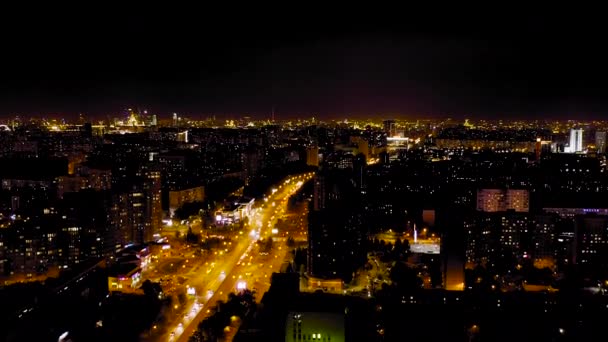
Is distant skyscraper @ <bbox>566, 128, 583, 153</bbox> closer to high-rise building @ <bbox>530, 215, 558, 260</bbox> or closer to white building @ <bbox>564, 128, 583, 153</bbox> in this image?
white building @ <bbox>564, 128, 583, 153</bbox>

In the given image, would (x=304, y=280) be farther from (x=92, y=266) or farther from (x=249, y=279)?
(x=92, y=266)

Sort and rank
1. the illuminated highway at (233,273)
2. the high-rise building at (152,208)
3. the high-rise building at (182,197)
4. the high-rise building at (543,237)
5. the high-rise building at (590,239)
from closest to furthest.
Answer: the illuminated highway at (233,273)
the high-rise building at (590,239)
the high-rise building at (543,237)
the high-rise building at (152,208)
the high-rise building at (182,197)

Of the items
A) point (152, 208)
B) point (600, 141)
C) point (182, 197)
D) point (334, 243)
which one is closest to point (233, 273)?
point (334, 243)

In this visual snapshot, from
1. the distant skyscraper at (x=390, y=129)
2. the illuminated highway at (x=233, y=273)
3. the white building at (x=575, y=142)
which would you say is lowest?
the illuminated highway at (x=233, y=273)

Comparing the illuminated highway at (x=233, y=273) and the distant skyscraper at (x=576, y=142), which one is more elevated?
the distant skyscraper at (x=576, y=142)

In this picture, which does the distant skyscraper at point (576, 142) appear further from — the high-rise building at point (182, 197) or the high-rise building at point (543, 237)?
the high-rise building at point (182, 197)

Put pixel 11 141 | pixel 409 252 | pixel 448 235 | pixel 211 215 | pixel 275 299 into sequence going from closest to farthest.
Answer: pixel 275 299
pixel 448 235
pixel 409 252
pixel 211 215
pixel 11 141

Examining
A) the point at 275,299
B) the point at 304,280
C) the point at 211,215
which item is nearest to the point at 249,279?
the point at 304,280

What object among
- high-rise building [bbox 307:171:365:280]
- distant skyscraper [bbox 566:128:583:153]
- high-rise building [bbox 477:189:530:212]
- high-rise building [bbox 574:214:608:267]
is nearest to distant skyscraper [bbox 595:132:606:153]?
distant skyscraper [bbox 566:128:583:153]

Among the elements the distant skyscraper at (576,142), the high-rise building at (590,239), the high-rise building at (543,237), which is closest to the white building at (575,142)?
the distant skyscraper at (576,142)
